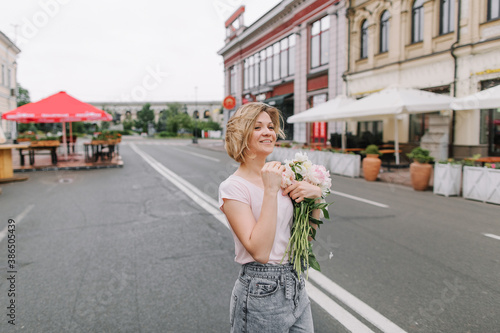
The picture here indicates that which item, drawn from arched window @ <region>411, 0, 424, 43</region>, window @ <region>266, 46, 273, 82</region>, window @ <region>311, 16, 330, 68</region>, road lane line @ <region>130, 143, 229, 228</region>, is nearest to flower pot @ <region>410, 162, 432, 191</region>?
road lane line @ <region>130, 143, 229, 228</region>

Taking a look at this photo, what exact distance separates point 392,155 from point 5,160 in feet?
50.5

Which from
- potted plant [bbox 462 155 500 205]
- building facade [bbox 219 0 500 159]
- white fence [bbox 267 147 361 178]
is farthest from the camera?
building facade [bbox 219 0 500 159]

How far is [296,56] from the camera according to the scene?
26.3 m

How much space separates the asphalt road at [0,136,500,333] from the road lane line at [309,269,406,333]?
19mm

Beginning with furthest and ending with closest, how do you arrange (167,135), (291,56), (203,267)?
(167,135) < (291,56) < (203,267)

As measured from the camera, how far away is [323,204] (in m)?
1.59

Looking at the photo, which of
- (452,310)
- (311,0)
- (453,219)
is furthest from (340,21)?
(452,310)

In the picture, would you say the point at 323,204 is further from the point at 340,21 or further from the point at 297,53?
the point at 297,53

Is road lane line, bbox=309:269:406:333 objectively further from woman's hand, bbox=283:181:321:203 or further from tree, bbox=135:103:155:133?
tree, bbox=135:103:155:133

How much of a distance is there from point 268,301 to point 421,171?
29.3 feet

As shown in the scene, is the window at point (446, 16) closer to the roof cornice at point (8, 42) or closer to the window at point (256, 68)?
the window at point (256, 68)

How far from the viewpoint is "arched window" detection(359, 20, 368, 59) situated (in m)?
19.7

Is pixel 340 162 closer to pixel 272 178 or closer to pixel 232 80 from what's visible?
pixel 272 178

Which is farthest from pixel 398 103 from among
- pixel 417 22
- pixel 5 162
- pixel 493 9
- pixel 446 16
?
pixel 5 162
